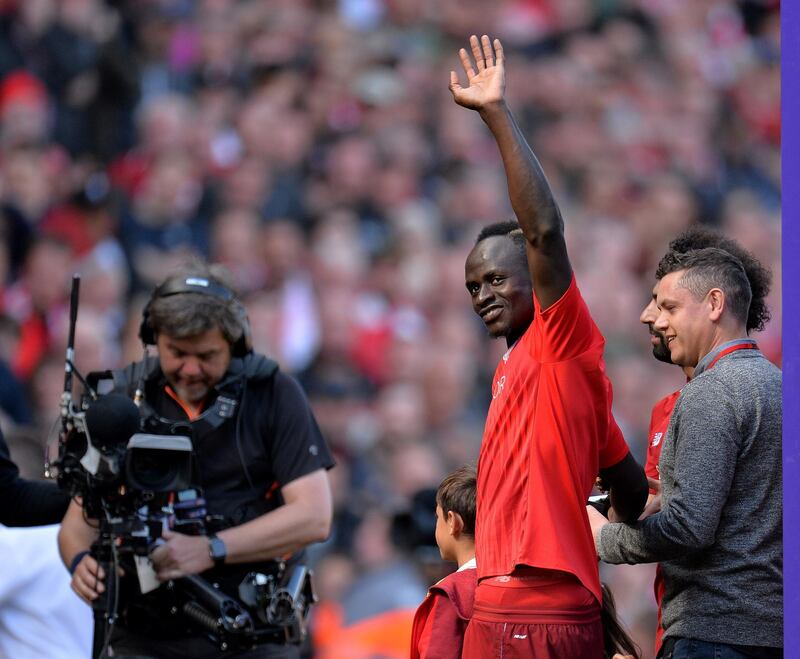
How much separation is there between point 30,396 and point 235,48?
9.58 feet

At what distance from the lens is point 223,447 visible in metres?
3.75

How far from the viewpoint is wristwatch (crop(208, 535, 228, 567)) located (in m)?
3.60

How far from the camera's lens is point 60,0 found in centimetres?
780

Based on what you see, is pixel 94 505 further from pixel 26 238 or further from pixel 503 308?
pixel 26 238

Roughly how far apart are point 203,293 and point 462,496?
893 mm

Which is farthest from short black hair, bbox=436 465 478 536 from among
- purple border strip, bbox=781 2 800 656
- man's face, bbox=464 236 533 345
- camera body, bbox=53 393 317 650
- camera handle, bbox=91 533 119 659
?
purple border strip, bbox=781 2 800 656

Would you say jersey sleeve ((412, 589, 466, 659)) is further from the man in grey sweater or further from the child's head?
the man in grey sweater

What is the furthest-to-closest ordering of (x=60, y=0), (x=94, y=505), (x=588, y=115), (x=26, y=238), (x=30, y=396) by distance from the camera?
1. (x=588, y=115)
2. (x=60, y=0)
3. (x=26, y=238)
4. (x=30, y=396)
5. (x=94, y=505)

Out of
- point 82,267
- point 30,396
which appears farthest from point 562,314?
point 82,267

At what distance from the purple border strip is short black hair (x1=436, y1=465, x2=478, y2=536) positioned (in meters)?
0.99

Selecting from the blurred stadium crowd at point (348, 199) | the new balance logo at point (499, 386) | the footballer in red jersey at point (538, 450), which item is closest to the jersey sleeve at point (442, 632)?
the footballer in red jersey at point (538, 450)

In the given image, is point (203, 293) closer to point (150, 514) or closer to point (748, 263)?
point (150, 514)

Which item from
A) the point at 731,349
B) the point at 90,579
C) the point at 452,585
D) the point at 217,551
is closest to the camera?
the point at 731,349

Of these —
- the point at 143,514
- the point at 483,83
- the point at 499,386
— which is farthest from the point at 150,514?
the point at 483,83
